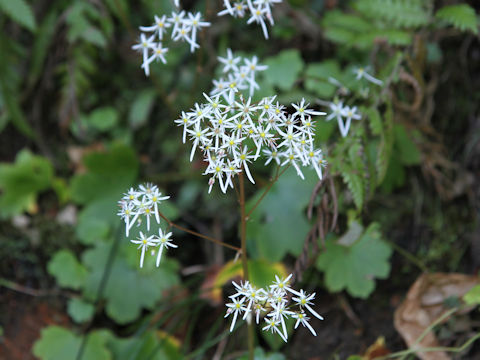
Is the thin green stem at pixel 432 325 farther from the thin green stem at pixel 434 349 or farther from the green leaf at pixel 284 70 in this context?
the green leaf at pixel 284 70

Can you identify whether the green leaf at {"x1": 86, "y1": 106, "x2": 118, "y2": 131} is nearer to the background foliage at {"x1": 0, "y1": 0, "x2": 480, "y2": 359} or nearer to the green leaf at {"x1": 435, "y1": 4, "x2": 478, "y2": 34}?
the background foliage at {"x1": 0, "y1": 0, "x2": 480, "y2": 359}

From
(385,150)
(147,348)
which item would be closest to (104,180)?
(147,348)

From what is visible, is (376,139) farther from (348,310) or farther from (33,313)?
(33,313)

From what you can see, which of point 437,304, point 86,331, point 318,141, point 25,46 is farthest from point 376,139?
point 25,46

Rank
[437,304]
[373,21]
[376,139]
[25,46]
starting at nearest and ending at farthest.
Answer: [437,304], [376,139], [373,21], [25,46]

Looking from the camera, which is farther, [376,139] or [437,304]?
[376,139]

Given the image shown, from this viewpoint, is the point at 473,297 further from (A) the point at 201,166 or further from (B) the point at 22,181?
(B) the point at 22,181
